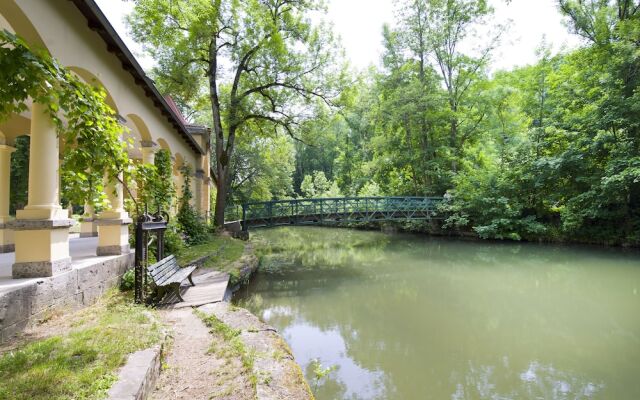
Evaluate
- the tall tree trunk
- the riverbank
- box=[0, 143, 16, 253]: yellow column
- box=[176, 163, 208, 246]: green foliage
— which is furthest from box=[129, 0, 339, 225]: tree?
the riverbank

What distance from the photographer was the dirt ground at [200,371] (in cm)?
291

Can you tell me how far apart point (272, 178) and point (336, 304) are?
64.5 feet

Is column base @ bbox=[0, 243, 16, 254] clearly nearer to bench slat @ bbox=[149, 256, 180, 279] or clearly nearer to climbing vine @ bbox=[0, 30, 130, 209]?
bench slat @ bbox=[149, 256, 180, 279]

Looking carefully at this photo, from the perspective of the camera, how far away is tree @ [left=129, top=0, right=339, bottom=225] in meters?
→ 13.3

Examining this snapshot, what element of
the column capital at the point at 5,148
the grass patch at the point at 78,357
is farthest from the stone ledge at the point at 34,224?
the column capital at the point at 5,148

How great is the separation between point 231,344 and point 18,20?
451cm

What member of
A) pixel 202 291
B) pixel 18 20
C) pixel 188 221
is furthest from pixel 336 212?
pixel 18 20

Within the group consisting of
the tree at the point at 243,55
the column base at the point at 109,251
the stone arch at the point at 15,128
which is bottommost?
the column base at the point at 109,251

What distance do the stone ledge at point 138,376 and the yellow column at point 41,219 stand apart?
2105mm

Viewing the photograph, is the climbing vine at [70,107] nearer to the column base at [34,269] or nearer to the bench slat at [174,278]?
the column base at [34,269]

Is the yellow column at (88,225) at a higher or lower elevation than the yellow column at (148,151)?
lower

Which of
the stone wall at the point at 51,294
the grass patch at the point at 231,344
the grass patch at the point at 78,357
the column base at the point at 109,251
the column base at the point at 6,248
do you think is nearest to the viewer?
the grass patch at the point at 78,357

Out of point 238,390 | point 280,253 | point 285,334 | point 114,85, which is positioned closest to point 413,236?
point 280,253

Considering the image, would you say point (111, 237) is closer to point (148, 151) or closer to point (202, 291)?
point (202, 291)
